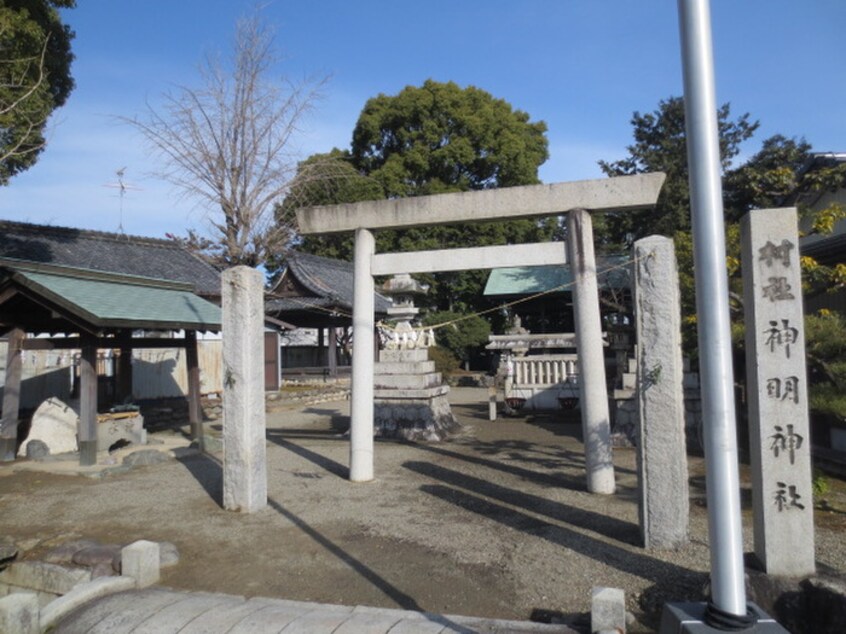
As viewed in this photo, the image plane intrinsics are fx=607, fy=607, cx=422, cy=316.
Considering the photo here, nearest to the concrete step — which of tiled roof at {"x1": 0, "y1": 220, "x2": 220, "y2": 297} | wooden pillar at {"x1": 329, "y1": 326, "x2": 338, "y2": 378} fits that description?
tiled roof at {"x1": 0, "y1": 220, "x2": 220, "y2": 297}

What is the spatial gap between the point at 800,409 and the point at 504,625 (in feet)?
9.25

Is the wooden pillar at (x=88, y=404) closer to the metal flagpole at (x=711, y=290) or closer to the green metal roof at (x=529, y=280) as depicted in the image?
the metal flagpole at (x=711, y=290)

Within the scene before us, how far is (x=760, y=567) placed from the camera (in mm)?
4715

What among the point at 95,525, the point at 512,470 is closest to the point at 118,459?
the point at 95,525

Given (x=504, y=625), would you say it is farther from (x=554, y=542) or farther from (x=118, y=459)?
(x=118, y=459)

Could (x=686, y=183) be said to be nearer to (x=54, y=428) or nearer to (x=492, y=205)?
(x=492, y=205)

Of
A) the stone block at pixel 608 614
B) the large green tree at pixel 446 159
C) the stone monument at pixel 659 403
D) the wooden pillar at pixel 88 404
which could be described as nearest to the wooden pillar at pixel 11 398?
the wooden pillar at pixel 88 404

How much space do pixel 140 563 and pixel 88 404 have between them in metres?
5.59

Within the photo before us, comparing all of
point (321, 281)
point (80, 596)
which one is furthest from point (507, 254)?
point (321, 281)

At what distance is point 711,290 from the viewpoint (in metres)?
3.20

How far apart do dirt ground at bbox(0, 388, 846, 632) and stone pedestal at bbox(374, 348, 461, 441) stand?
1.79 metres

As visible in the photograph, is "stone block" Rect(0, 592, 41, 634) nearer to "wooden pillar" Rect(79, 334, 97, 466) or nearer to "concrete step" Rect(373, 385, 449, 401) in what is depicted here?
"wooden pillar" Rect(79, 334, 97, 466)

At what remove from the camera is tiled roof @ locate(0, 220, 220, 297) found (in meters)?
18.0

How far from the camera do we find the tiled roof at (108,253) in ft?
58.9
